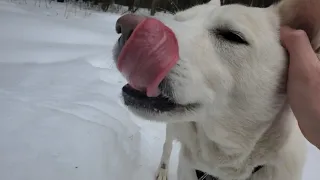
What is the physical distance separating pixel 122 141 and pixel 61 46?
2.78 metres

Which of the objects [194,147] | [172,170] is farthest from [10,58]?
[194,147]

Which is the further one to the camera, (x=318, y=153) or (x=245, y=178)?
(x=318, y=153)

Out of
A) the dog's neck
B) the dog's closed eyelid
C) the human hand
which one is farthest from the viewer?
the dog's neck

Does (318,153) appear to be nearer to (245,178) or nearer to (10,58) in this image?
(245,178)

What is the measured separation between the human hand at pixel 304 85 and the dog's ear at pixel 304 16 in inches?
4.0

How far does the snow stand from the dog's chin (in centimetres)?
126

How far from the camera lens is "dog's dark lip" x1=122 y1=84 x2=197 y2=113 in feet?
5.90

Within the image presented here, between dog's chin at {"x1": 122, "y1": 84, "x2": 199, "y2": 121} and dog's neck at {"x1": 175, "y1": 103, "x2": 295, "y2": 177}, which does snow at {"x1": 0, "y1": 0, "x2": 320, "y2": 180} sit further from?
dog's chin at {"x1": 122, "y1": 84, "x2": 199, "y2": 121}

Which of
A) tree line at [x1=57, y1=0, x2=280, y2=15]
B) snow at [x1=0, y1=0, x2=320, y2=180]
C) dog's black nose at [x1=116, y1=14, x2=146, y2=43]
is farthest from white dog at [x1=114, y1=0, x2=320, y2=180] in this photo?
tree line at [x1=57, y1=0, x2=280, y2=15]

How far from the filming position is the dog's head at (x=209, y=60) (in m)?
1.68

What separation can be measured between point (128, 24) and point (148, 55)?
143 mm

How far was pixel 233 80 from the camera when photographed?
200 cm

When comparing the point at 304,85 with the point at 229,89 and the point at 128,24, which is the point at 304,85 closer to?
the point at 229,89

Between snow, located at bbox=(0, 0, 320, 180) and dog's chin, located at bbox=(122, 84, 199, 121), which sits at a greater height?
dog's chin, located at bbox=(122, 84, 199, 121)
